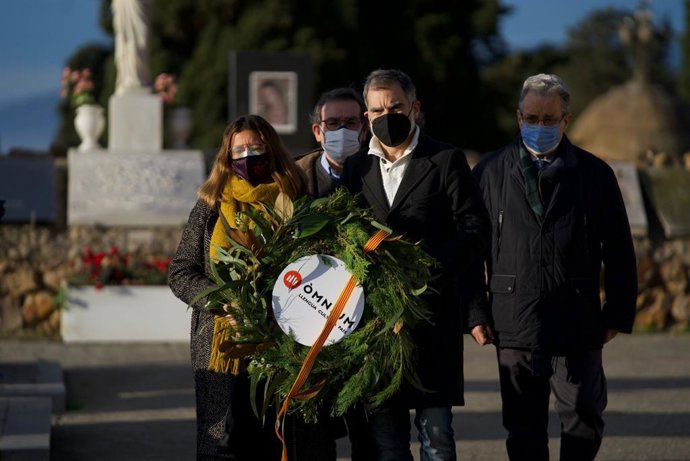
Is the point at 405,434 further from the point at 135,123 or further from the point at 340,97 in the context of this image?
the point at 135,123

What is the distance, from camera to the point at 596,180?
5875 millimetres

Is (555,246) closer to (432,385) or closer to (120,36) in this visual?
(432,385)

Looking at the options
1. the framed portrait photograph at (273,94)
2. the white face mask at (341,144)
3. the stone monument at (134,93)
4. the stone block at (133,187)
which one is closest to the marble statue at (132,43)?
the stone monument at (134,93)

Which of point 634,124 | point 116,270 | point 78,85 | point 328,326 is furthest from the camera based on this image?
point 634,124

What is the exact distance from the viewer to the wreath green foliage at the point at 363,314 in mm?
4938

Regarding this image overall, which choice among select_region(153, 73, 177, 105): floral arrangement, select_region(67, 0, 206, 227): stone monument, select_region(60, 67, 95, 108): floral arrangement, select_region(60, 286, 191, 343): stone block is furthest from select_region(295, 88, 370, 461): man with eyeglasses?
select_region(60, 67, 95, 108): floral arrangement

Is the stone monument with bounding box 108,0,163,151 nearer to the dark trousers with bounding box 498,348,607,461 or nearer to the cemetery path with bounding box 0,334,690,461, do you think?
the cemetery path with bounding box 0,334,690,461

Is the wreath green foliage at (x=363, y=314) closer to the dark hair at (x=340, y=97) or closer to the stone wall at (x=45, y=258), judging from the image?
the dark hair at (x=340, y=97)

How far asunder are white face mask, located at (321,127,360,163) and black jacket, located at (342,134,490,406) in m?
1.08

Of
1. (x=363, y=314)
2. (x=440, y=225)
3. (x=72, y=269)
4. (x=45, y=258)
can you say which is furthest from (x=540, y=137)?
(x=45, y=258)

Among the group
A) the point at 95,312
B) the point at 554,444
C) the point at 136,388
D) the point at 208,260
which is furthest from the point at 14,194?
the point at 208,260

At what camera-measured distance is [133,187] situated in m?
13.5

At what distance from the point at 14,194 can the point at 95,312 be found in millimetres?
1825

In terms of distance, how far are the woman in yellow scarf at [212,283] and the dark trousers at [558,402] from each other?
0.89 m
